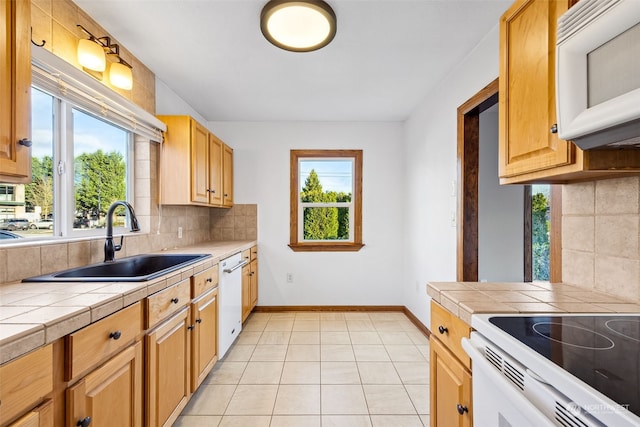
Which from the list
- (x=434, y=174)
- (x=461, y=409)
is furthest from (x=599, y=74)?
(x=434, y=174)

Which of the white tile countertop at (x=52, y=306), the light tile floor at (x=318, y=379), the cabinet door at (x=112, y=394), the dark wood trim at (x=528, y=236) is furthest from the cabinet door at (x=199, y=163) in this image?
the dark wood trim at (x=528, y=236)

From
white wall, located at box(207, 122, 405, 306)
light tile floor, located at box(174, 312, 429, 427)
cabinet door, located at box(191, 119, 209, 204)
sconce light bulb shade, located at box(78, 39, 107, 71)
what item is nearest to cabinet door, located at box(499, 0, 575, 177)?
light tile floor, located at box(174, 312, 429, 427)

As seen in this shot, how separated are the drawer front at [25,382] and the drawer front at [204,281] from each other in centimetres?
102

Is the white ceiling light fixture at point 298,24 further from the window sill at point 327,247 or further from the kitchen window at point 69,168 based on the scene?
the window sill at point 327,247

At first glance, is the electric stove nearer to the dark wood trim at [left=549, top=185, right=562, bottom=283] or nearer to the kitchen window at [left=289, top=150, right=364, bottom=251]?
the dark wood trim at [left=549, top=185, right=562, bottom=283]

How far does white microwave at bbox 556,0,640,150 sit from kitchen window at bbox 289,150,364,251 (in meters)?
2.97

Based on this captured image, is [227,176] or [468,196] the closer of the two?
[468,196]

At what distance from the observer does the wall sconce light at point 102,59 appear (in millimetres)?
1729

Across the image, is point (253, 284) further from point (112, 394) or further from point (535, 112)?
point (535, 112)

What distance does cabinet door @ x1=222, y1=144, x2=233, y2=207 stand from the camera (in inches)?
136

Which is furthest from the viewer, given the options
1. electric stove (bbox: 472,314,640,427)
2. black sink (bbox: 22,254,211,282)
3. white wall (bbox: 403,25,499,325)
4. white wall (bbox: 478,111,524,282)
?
white wall (bbox: 478,111,524,282)

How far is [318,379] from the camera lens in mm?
2238

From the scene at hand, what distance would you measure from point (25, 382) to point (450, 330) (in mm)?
1351

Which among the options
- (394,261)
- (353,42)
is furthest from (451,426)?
(394,261)
